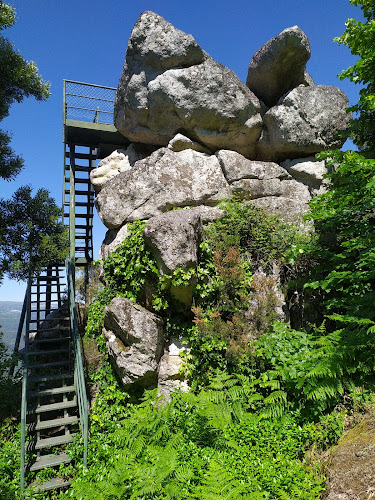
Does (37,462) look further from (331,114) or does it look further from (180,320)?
(331,114)

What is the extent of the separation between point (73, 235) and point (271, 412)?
882cm

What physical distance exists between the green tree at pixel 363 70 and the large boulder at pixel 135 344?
20.4 feet

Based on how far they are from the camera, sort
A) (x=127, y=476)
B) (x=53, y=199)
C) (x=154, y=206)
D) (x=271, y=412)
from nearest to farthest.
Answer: (x=127, y=476) < (x=271, y=412) < (x=53, y=199) < (x=154, y=206)

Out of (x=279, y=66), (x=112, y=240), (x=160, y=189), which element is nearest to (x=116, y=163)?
(x=160, y=189)

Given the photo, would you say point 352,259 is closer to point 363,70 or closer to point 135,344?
point 363,70

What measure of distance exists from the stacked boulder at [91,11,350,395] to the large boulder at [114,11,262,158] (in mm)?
30

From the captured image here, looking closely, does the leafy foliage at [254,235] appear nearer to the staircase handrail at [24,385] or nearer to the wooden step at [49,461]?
the staircase handrail at [24,385]

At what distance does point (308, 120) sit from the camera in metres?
9.91

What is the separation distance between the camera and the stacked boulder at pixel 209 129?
941 cm

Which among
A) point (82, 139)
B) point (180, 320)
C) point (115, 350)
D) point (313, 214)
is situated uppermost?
point (82, 139)

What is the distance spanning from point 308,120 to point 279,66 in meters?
2.17

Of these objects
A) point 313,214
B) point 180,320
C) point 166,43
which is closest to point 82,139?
point 166,43

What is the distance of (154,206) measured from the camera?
30.2 feet

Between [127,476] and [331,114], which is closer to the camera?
[127,476]
